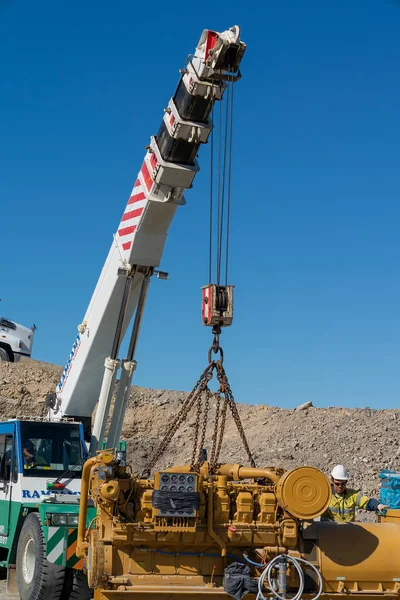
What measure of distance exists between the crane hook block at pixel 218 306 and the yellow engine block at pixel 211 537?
6.67ft

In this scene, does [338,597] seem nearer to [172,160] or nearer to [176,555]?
[176,555]

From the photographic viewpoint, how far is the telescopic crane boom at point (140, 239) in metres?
10.0

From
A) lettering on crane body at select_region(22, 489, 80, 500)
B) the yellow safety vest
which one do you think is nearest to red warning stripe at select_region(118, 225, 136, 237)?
lettering on crane body at select_region(22, 489, 80, 500)

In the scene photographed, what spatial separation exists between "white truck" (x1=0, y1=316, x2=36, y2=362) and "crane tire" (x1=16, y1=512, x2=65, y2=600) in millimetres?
14183

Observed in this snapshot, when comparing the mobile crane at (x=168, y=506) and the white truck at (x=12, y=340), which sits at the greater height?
the white truck at (x=12, y=340)

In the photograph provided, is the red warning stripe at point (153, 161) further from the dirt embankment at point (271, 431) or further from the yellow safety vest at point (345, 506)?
the dirt embankment at point (271, 431)

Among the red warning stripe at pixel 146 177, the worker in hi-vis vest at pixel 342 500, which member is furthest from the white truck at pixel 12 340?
the worker in hi-vis vest at pixel 342 500

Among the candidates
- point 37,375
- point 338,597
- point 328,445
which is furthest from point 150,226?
point 37,375

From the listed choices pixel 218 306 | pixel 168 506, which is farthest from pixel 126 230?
pixel 168 506

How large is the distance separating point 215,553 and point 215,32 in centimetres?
611

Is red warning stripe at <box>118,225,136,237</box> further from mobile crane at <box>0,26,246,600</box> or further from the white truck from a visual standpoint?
the white truck

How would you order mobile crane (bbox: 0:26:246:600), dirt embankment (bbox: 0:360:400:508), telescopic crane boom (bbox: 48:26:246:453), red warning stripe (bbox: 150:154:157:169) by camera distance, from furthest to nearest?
dirt embankment (bbox: 0:360:400:508)
red warning stripe (bbox: 150:154:157:169)
telescopic crane boom (bbox: 48:26:246:453)
mobile crane (bbox: 0:26:246:600)

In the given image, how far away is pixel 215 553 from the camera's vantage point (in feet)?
26.8

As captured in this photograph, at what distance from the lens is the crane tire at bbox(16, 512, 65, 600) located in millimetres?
9219
